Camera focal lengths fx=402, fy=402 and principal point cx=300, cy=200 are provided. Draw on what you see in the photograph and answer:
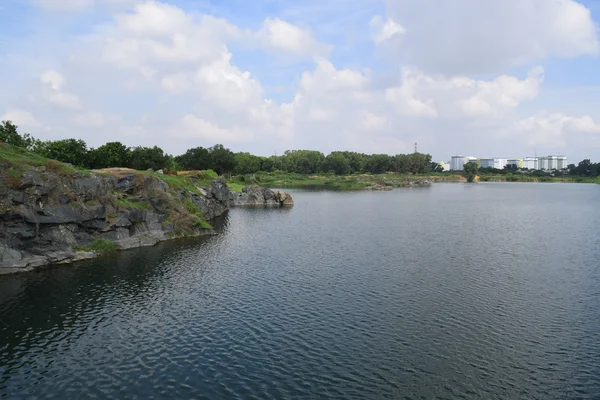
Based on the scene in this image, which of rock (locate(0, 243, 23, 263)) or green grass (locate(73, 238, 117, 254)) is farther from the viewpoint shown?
green grass (locate(73, 238, 117, 254))

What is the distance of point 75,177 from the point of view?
67188 mm

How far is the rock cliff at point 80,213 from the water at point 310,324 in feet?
14.4

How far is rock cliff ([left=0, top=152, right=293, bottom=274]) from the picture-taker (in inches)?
2196

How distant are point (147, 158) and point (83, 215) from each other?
217 feet

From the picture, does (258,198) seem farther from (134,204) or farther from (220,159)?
(134,204)

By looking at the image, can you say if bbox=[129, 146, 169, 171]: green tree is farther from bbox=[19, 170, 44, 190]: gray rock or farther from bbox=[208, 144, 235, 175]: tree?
bbox=[19, 170, 44, 190]: gray rock

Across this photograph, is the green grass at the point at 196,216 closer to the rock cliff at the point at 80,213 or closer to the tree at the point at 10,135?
the rock cliff at the point at 80,213

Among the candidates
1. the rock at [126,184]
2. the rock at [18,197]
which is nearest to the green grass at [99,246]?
the rock at [18,197]

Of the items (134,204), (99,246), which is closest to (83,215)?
(99,246)

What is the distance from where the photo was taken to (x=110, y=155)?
117 m

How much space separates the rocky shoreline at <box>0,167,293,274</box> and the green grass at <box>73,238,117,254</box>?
14 centimetres

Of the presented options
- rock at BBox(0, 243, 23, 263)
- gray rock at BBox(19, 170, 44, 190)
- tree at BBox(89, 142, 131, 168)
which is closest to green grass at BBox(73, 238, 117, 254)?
rock at BBox(0, 243, 23, 263)

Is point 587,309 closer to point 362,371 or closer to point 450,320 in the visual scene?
point 450,320

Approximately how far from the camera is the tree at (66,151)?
103 m
